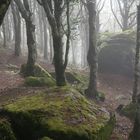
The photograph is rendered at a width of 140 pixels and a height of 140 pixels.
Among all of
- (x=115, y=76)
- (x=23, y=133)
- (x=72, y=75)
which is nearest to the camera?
(x=23, y=133)

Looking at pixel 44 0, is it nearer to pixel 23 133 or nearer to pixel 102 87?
pixel 23 133

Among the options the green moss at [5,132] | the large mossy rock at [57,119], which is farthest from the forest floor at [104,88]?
the green moss at [5,132]

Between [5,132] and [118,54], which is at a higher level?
[118,54]

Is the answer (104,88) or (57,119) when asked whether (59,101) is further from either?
(104,88)

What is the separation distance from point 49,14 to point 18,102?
Answer: 421 cm

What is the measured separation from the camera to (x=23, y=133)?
376 inches

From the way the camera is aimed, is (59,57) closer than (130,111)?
Yes

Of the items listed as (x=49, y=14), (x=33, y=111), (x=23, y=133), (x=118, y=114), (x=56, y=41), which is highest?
(x=49, y=14)

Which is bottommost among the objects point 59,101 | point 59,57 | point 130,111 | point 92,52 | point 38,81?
point 130,111

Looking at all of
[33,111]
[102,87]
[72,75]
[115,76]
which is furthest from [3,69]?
[33,111]

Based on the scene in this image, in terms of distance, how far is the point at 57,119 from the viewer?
9.52m

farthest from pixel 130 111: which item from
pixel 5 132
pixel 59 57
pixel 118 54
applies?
pixel 118 54

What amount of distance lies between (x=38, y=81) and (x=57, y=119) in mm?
8334

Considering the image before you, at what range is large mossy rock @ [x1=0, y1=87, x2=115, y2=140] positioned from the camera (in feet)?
29.7
